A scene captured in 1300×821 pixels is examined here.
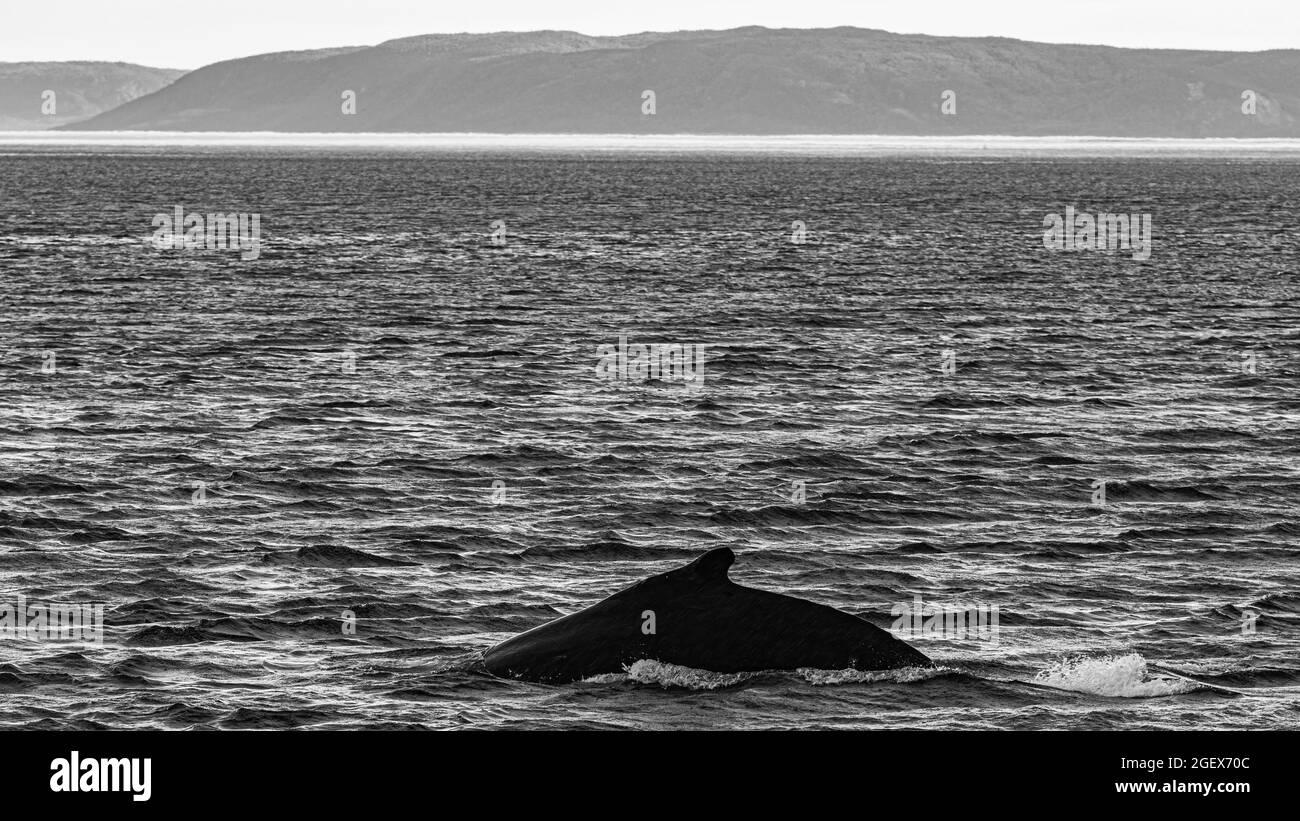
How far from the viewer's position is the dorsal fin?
18.1 metres

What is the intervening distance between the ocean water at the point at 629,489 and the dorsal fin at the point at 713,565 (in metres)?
1.03

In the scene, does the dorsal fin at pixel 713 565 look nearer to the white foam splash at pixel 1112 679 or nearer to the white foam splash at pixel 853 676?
the white foam splash at pixel 853 676

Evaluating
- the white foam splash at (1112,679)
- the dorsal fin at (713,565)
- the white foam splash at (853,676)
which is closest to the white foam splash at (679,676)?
the white foam splash at (853,676)

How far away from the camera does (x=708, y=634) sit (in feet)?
61.2

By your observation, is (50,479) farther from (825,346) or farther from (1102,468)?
(825,346)

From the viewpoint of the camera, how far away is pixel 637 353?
51062 millimetres

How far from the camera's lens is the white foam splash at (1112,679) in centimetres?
1920

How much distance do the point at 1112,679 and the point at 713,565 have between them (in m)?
4.80

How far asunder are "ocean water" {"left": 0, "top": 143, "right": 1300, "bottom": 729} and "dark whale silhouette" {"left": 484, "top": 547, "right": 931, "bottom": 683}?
215 mm

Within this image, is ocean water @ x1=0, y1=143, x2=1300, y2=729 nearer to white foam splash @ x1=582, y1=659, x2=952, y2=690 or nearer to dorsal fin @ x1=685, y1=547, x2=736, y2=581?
white foam splash @ x1=582, y1=659, x2=952, y2=690

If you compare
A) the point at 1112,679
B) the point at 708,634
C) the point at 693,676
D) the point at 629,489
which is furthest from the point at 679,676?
the point at 629,489

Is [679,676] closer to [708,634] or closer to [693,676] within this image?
[693,676]
